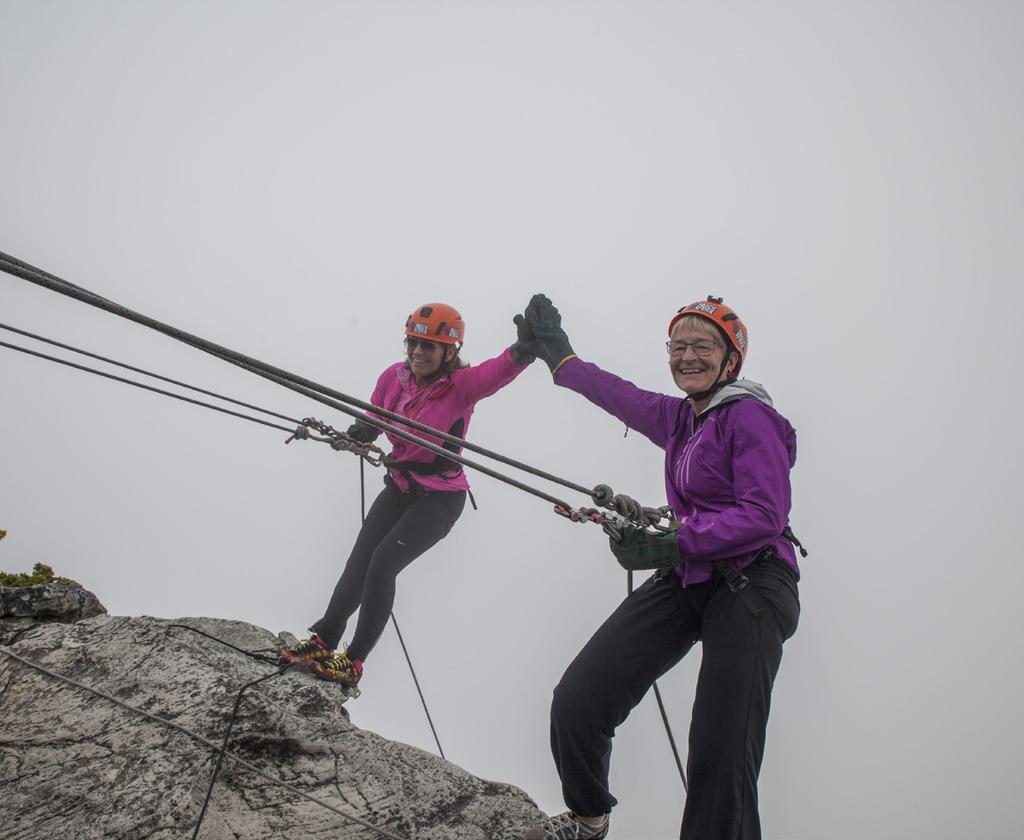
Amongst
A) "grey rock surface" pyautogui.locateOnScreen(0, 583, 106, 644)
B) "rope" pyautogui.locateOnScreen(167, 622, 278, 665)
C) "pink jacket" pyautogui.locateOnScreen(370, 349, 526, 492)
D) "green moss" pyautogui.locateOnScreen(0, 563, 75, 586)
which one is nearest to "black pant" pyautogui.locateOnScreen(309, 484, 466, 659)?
"pink jacket" pyautogui.locateOnScreen(370, 349, 526, 492)

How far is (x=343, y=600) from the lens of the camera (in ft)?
21.3

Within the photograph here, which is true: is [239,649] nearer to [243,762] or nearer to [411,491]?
[243,762]

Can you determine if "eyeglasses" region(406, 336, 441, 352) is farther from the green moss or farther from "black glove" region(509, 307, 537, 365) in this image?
the green moss

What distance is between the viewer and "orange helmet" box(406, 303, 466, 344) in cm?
679

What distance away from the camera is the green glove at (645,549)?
3818 mm

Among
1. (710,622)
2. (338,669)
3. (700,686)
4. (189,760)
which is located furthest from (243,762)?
(710,622)

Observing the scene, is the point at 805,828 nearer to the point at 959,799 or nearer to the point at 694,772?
the point at 959,799

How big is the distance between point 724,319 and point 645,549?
164 centimetres

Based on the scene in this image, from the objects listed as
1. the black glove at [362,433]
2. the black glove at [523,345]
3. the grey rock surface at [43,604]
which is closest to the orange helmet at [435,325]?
the black glove at [523,345]

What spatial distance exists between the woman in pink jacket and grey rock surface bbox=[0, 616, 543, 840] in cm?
62

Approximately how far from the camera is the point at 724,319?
467 cm

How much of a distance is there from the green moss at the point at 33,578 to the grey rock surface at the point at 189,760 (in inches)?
67.8

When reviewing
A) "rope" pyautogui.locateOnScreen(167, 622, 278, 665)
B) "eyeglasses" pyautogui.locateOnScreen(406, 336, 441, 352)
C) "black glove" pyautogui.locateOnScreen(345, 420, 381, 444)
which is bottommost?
"rope" pyautogui.locateOnScreen(167, 622, 278, 665)

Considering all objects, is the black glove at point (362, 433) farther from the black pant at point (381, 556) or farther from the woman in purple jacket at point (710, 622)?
the woman in purple jacket at point (710, 622)
